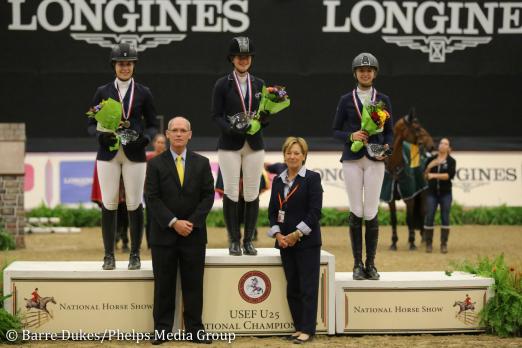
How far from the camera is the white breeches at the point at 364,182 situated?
8492 millimetres

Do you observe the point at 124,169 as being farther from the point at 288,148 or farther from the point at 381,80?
the point at 381,80

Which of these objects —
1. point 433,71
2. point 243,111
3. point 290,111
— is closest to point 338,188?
point 290,111

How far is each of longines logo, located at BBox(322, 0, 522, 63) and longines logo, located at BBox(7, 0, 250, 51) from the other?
71.9 inches

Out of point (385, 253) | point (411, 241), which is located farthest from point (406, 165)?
point (385, 253)

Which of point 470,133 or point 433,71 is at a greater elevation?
point 433,71

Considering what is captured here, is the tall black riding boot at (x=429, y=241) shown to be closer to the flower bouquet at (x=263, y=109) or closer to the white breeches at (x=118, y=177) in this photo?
the flower bouquet at (x=263, y=109)

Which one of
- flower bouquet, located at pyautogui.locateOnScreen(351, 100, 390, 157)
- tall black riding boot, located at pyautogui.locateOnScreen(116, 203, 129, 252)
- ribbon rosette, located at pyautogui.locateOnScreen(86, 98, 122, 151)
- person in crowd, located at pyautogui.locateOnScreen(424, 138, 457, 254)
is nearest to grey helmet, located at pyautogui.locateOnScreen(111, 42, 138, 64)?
ribbon rosette, located at pyautogui.locateOnScreen(86, 98, 122, 151)

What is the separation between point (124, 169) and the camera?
27.7 ft

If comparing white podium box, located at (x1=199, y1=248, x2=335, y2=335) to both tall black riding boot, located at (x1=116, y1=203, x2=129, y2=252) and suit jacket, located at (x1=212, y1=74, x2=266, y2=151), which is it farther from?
tall black riding boot, located at (x1=116, y1=203, x2=129, y2=252)

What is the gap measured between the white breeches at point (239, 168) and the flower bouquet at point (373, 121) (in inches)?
36.0

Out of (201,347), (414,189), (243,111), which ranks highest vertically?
A: (243,111)

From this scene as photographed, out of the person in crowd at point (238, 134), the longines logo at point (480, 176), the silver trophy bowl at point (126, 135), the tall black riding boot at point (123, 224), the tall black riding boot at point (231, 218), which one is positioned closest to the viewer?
the silver trophy bowl at point (126, 135)

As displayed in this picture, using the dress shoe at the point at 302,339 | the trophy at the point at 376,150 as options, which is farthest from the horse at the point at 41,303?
the trophy at the point at 376,150

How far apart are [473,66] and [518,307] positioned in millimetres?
10698
